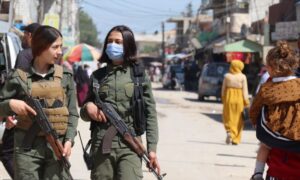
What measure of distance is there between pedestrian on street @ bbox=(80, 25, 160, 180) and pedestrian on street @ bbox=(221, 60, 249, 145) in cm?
912

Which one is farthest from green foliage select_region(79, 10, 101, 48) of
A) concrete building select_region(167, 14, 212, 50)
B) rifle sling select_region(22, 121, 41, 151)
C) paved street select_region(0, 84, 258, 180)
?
rifle sling select_region(22, 121, 41, 151)

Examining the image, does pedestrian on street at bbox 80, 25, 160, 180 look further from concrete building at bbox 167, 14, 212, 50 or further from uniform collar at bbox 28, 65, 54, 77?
concrete building at bbox 167, 14, 212, 50

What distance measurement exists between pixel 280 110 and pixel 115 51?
1215mm

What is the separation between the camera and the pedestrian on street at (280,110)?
483cm

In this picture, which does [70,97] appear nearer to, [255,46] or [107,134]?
[107,134]

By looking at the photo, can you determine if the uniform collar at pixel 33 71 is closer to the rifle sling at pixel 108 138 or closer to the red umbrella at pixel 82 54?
the rifle sling at pixel 108 138

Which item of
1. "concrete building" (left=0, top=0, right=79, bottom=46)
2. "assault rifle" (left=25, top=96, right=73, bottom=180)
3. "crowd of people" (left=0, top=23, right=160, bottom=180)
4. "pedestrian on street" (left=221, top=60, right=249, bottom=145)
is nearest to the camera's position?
→ "assault rifle" (left=25, top=96, right=73, bottom=180)

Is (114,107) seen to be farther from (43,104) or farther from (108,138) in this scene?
(43,104)

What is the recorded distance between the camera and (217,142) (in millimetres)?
14750

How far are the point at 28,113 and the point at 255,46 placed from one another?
3059cm

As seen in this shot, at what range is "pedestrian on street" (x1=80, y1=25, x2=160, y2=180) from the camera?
5.05 m

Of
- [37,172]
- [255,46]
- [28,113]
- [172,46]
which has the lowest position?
[172,46]

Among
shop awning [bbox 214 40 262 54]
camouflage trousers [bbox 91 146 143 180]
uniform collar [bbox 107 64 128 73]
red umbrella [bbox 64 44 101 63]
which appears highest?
uniform collar [bbox 107 64 128 73]

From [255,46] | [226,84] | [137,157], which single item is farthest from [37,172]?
[255,46]
